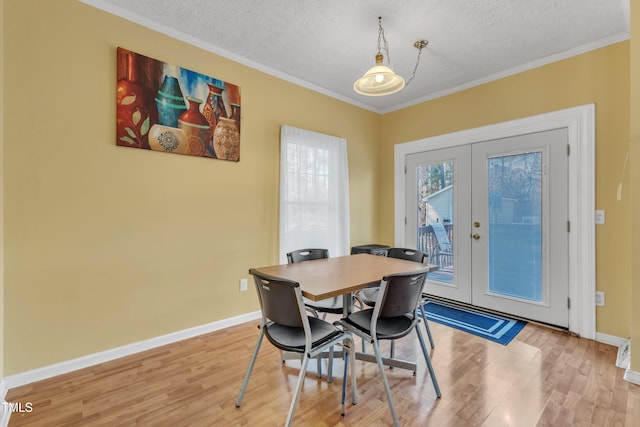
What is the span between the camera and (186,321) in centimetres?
266

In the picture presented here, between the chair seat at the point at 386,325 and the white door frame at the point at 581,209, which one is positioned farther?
Result: the white door frame at the point at 581,209

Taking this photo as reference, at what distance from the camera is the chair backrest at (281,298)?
1.45 m

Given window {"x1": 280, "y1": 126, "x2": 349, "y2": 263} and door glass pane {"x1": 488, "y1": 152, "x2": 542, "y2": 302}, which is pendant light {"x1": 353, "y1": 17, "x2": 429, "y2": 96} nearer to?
window {"x1": 280, "y1": 126, "x2": 349, "y2": 263}

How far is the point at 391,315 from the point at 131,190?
222 centimetres

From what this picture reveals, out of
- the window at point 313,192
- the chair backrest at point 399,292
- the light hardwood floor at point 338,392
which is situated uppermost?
the window at point 313,192

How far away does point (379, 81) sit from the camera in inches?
84.7

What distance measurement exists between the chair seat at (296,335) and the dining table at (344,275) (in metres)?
0.25

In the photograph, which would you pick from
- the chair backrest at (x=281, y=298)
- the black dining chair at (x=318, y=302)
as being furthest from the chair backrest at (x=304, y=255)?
the chair backrest at (x=281, y=298)

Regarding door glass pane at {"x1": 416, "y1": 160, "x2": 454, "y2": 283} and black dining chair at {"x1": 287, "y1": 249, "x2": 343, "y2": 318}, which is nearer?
black dining chair at {"x1": 287, "y1": 249, "x2": 343, "y2": 318}

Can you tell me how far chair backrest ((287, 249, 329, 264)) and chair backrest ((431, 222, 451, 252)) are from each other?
5.95ft

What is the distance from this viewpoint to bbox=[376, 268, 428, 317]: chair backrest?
1.57 m

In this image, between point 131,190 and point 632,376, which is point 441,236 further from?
point 131,190

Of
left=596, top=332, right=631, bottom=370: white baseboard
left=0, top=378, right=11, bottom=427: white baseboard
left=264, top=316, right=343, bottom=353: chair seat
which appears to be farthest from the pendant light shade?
left=0, top=378, right=11, bottom=427: white baseboard

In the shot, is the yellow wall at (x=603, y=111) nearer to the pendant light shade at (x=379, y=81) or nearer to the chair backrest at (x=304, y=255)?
the pendant light shade at (x=379, y=81)
